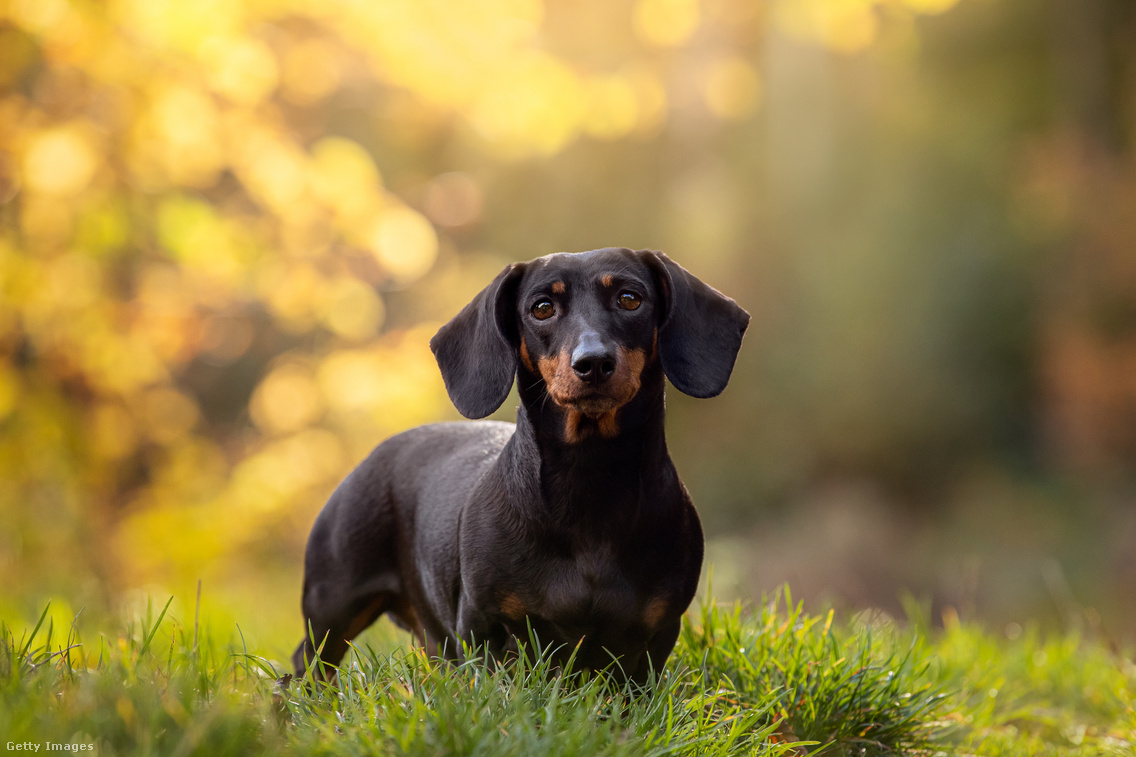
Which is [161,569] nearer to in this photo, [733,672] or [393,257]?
[393,257]

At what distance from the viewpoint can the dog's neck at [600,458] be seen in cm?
290

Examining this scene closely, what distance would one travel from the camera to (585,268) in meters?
3.04

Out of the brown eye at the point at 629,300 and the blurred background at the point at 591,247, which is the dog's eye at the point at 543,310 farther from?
the blurred background at the point at 591,247

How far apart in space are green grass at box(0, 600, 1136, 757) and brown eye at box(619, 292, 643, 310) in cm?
104

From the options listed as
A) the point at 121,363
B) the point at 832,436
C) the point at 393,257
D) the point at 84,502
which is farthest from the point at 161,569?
the point at 832,436

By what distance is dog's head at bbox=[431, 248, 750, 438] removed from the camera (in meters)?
2.91

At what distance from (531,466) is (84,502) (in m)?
5.94

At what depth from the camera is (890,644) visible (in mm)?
3951

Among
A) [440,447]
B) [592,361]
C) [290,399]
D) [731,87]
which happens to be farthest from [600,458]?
[731,87]

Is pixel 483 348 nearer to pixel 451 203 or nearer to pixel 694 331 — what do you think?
pixel 694 331

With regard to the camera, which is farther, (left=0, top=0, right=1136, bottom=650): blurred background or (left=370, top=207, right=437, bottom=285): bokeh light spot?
(left=370, top=207, right=437, bottom=285): bokeh light spot

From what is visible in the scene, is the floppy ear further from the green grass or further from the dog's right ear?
the green grass

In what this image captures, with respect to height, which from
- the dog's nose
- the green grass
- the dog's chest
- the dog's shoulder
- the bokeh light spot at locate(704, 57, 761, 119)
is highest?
the bokeh light spot at locate(704, 57, 761, 119)

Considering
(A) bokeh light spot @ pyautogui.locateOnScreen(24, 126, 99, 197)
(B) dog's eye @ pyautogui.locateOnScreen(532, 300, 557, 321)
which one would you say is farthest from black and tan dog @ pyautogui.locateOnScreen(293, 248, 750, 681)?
(A) bokeh light spot @ pyautogui.locateOnScreen(24, 126, 99, 197)
